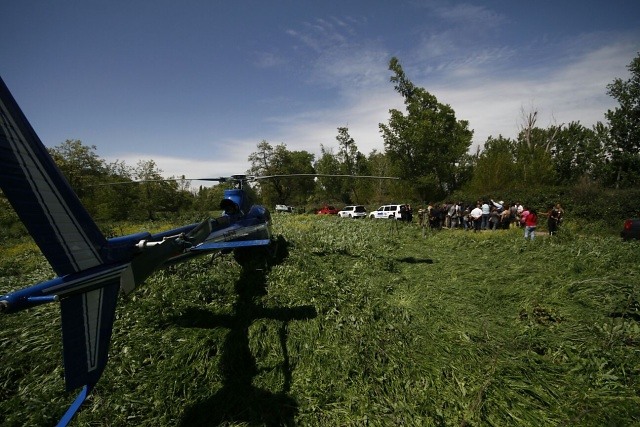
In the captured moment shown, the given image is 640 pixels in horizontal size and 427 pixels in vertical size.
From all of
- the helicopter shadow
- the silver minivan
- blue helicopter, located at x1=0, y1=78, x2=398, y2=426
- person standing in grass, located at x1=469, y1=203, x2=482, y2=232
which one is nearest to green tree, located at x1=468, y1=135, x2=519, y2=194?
the silver minivan

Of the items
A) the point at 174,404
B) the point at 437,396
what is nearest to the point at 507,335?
the point at 437,396

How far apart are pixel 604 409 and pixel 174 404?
6134 millimetres

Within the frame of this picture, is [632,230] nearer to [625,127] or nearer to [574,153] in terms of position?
[625,127]

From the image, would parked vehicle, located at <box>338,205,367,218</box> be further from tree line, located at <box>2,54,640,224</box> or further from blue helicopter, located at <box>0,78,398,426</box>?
blue helicopter, located at <box>0,78,398,426</box>

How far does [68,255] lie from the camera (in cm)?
337

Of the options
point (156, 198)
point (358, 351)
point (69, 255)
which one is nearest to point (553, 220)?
point (358, 351)

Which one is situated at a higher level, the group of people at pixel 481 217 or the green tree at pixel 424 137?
the green tree at pixel 424 137

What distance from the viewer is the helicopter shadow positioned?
14.6ft

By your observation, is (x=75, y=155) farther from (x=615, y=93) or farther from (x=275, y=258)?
(x=615, y=93)

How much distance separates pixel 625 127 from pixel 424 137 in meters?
17.9

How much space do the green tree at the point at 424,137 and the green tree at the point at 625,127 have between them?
40.3ft

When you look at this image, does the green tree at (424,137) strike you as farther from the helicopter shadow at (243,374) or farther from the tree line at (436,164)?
the helicopter shadow at (243,374)

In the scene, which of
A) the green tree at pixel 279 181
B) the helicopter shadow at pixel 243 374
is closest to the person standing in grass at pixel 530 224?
the helicopter shadow at pixel 243 374

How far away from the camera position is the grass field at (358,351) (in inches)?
167
